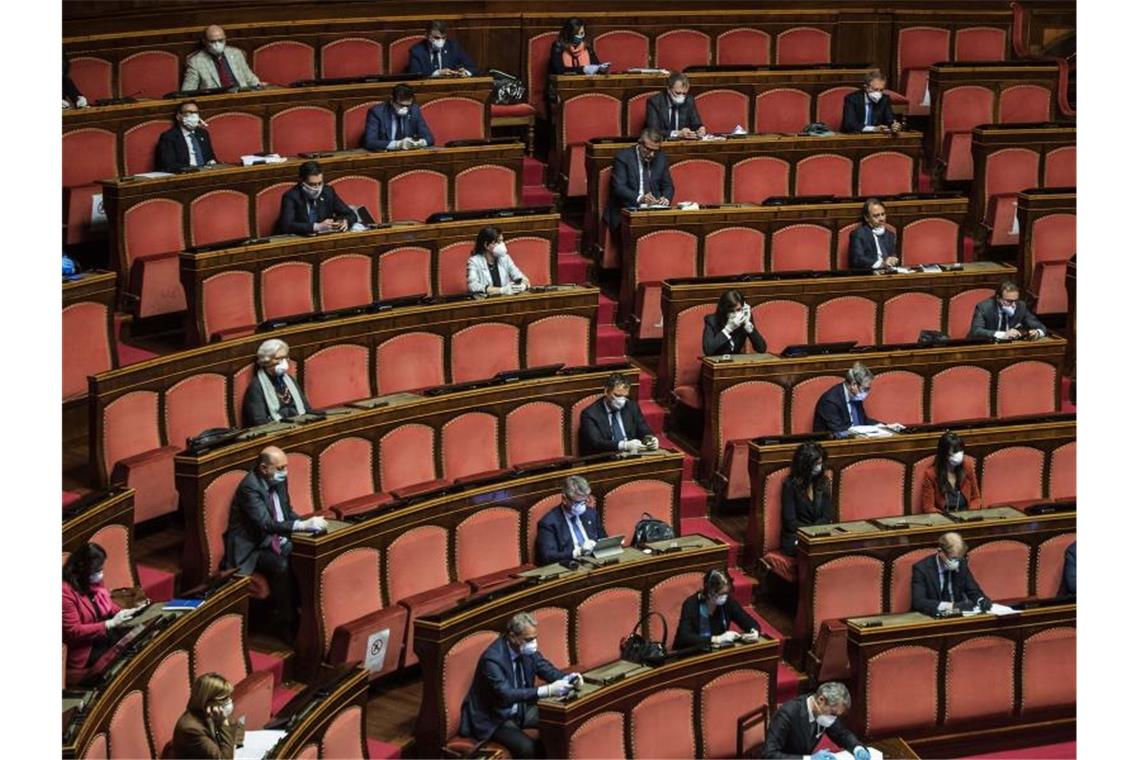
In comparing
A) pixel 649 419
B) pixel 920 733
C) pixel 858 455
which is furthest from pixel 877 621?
pixel 649 419

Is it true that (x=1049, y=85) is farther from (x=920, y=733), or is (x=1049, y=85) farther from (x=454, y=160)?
(x=920, y=733)

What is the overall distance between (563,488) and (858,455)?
68 centimetres

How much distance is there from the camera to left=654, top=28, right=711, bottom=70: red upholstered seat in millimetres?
5109

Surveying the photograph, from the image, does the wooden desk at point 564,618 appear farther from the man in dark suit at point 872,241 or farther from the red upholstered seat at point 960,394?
the man in dark suit at point 872,241

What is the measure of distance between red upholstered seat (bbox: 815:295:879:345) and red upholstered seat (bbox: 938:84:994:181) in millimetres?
938

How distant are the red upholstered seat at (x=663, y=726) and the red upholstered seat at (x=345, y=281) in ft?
4.00

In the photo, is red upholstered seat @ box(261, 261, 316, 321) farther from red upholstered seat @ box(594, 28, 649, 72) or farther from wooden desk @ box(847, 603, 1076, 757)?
red upholstered seat @ box(594, 28, 649, 72)

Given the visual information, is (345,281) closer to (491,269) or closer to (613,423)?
(491,269)

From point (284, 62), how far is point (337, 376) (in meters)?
1.34

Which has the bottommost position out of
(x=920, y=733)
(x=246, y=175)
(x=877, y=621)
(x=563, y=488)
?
(x=920, y=733)

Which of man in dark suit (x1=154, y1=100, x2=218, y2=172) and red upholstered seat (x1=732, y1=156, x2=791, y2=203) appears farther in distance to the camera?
red upholstered seat (x1=732, y1=156, x2=791, y2=203)

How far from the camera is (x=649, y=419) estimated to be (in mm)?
4012

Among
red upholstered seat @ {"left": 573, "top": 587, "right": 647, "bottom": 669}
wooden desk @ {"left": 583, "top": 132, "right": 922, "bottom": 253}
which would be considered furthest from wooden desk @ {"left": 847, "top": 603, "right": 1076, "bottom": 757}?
wooden desk @ {"left": 583, "top": 132, "right": 922, "bottom": 253}

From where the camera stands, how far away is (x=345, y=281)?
12.9 ft
